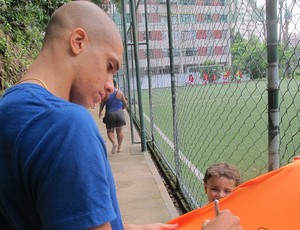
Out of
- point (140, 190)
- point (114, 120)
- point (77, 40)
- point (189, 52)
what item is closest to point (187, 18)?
point (189, 52)

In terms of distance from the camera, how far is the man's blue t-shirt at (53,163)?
0.79 meters

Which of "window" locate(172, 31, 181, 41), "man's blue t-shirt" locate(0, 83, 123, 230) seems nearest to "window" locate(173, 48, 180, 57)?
"window" locate(172, 31, 181, 41)

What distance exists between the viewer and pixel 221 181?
95.0 inches

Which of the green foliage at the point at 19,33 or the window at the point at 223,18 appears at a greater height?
the green foliage at the point at 19,33

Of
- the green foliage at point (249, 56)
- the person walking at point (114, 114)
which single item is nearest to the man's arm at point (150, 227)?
the green foliage at point (249, 56)

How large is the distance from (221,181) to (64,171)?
179 cm

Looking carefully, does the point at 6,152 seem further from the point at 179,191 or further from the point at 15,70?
the point at 15,70

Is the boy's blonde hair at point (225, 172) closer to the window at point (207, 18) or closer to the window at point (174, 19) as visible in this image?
the window at point (207, 18)

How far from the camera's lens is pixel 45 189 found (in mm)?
792

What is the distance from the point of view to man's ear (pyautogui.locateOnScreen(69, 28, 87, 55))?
995 mm

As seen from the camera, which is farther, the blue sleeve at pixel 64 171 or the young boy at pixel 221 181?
the young boy at pixel 221 181

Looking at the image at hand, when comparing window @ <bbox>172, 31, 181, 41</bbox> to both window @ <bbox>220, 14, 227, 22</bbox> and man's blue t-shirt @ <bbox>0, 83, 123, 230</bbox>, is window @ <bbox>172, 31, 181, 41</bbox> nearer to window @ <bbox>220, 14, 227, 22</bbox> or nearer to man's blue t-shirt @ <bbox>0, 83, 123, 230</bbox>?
window @ <bbox>220, 14, 227, 22</bbox>

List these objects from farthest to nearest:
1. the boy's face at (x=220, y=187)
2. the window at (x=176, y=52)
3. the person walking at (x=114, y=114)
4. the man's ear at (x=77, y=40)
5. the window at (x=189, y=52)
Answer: the person walking at (x=114, y=114), the window at (x=176, y=52), the window at (x=189, y=52), the boy's face at (x=220, y=187), the man's ear at (x=77, y=40)

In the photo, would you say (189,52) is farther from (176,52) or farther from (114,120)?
(114,120)
